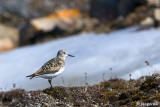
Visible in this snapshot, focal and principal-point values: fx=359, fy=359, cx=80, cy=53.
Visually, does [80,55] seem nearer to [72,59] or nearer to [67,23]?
[72,59]

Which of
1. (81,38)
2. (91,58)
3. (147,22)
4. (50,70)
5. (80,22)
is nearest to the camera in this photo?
(50,70)

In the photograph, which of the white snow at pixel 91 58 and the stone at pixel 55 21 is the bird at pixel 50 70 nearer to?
the white snow at pixel 91 58

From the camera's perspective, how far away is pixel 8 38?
35125 millimetres

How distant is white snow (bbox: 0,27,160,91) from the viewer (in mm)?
18641

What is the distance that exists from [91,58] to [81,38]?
7477 mm

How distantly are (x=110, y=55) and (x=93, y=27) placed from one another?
468 inches

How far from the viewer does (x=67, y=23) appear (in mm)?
35500

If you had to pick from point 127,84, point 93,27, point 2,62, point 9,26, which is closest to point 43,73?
point 127,84

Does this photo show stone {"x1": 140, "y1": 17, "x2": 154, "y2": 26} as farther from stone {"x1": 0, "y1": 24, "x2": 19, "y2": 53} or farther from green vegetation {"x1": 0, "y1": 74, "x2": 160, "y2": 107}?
green vegetation {"x1": 0, "y1": 74, "x2": 160, "y2": 107}

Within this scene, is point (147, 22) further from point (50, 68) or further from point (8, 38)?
point (50, 68)

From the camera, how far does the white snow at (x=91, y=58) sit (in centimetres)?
1864

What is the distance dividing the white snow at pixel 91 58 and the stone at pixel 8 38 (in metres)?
3.67

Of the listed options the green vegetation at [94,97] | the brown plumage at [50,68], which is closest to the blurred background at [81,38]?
the brown plumage at [50,68]

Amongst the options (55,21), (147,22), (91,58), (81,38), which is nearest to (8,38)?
(55,21)
